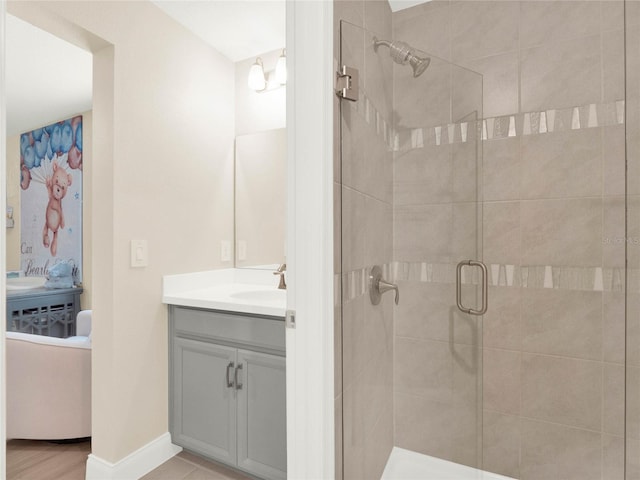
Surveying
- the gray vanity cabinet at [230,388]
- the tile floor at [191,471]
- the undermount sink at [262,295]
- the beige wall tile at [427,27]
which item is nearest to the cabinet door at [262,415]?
the gray vanity cabinet at [230,388]

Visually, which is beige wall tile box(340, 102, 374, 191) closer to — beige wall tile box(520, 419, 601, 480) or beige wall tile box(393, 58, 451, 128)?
beige wall tile box(393, 58, 451, 128)

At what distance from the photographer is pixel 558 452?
1612 mm

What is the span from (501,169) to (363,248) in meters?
0.81

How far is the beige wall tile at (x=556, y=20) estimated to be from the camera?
154 cm

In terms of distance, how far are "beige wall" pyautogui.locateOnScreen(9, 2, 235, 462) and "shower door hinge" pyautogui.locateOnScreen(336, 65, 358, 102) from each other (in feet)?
3.92

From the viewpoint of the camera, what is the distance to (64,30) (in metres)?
1.70

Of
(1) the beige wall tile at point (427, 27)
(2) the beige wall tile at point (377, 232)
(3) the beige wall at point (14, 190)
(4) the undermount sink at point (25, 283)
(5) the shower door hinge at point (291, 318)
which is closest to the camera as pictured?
(5) the shower door hinge at point (291, 318)

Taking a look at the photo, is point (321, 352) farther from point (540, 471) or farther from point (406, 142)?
point (540, 471)

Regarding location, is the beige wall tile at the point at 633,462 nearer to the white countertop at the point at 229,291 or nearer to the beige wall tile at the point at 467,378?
the beige wall tile at the point at 467,378

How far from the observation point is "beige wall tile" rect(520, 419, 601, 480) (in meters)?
1.54

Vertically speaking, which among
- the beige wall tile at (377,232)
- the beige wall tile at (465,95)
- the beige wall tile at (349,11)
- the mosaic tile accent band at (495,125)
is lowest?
the beige wall tile at (377,232)

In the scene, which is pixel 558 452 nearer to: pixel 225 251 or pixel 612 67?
pixel 612 67

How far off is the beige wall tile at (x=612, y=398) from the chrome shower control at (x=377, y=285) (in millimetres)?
936

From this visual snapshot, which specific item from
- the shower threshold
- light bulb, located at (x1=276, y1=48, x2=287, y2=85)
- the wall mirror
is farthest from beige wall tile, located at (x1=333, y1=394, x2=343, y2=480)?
light bulb, located at (x1=276, y1=48, x2=287, y2=85)
